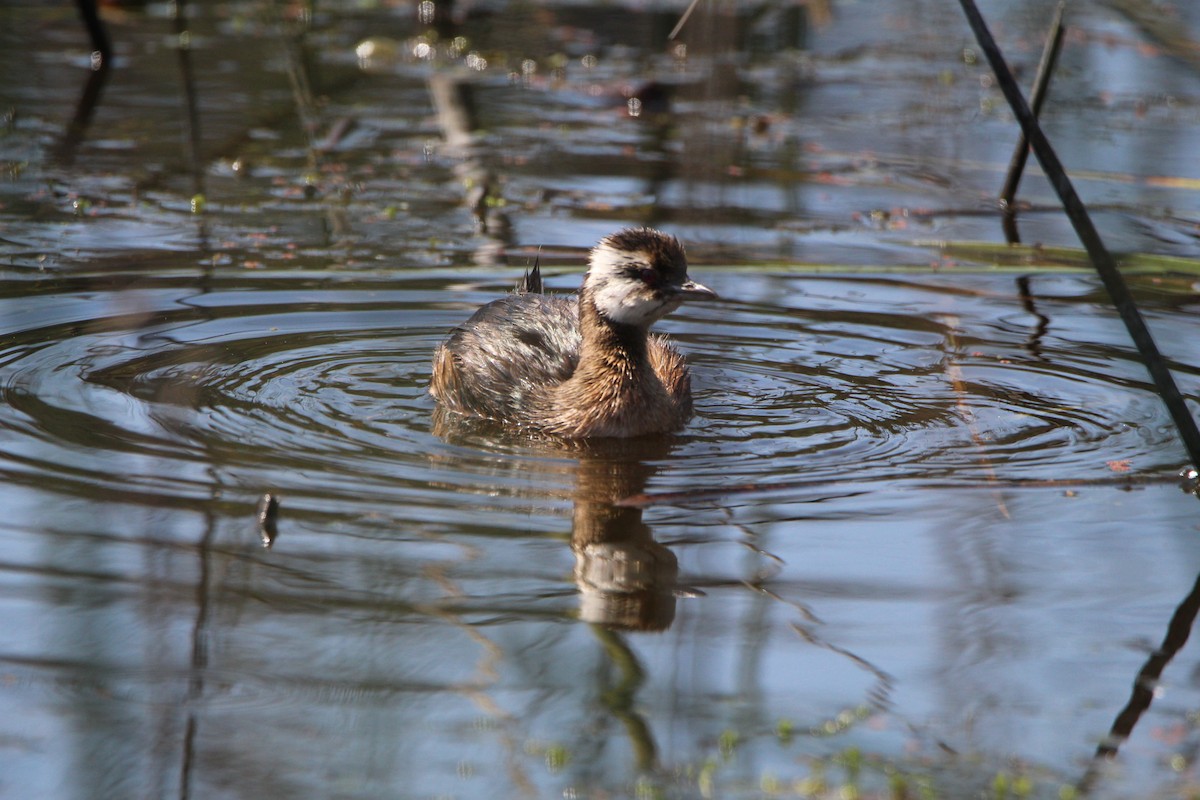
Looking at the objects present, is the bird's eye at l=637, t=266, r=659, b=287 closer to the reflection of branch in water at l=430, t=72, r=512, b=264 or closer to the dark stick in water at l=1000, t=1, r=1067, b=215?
the reflection of branch in water at l=430, t=72, r=512, b=264

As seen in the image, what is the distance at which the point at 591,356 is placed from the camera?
22.8 ft

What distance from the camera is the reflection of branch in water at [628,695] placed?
377 cm

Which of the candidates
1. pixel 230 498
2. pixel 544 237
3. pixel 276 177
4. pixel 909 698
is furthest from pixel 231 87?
pixel 909 698

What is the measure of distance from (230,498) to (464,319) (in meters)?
2.90

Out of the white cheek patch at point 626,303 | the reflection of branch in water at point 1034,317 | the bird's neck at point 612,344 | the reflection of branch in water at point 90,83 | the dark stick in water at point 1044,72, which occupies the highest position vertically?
the reflection of branch in water at point 90,83

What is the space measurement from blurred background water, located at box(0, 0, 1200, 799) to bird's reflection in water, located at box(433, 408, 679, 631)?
22mm

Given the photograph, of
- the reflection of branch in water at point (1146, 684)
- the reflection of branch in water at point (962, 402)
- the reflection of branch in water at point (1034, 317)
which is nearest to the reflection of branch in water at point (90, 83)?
the reflection of branch in water at point (962, 402)

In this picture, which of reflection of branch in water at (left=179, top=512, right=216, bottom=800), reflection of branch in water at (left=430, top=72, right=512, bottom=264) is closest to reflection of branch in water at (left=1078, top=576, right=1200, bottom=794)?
reflection of branch in water at (left=179, top=512, right=216, bottom=800)

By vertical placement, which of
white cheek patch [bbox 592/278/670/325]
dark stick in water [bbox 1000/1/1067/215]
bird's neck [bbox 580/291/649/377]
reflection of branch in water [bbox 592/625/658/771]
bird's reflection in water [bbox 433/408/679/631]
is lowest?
reflection of branch in water [bbox 592/625/658/771]

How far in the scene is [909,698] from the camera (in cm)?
405

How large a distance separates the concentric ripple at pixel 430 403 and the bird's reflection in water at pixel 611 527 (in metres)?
0.10

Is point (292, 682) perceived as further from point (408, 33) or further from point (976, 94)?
point (408, 33)

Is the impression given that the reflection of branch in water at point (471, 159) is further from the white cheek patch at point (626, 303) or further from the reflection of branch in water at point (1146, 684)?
the reflection of branch in water at point (1146, 684)

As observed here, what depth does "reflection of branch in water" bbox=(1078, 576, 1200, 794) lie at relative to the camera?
377 cm
